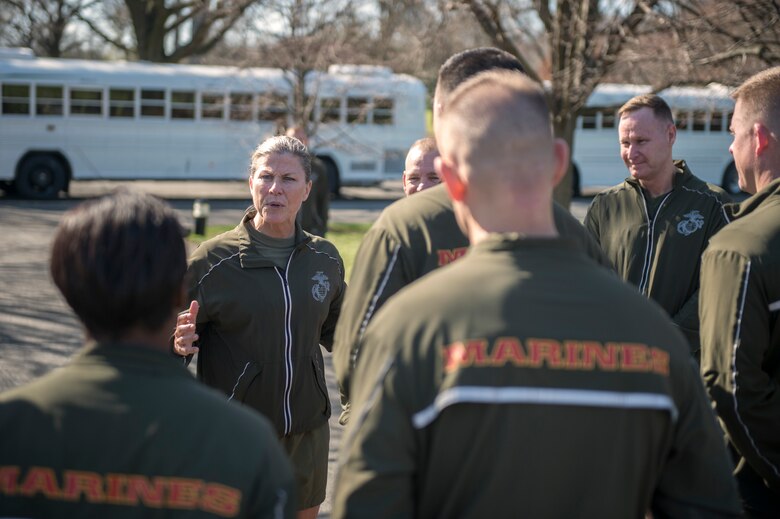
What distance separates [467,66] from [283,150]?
1678 millimetres

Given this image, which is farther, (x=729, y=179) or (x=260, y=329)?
(x=729, y=179)

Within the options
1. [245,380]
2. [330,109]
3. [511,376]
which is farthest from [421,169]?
[330,109]

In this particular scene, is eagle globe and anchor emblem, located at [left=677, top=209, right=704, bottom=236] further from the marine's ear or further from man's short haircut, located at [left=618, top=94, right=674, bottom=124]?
the marine's ear

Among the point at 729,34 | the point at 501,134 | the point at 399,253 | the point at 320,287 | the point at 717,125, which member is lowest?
the point at 320,287

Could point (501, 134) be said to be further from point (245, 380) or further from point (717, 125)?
point (717, 125)

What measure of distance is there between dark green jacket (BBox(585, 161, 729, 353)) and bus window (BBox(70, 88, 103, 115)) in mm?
22278

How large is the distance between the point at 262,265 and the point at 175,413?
252 centimetres

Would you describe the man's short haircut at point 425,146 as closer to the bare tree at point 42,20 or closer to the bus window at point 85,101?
the bus window at point 85,101

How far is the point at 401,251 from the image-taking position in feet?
9.86

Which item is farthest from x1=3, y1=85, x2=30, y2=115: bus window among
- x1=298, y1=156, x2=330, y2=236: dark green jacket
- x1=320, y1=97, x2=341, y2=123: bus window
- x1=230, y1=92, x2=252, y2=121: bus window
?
x1=298, y1=156, x2=330, y2=236: dark green jacket

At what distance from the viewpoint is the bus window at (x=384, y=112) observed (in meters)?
27.3

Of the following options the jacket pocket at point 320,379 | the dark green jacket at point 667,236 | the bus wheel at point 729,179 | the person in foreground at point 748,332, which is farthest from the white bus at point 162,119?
the person in foreground at point 748,332

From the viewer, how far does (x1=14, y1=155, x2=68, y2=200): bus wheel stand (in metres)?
24.8

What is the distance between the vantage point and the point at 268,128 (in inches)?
1022
